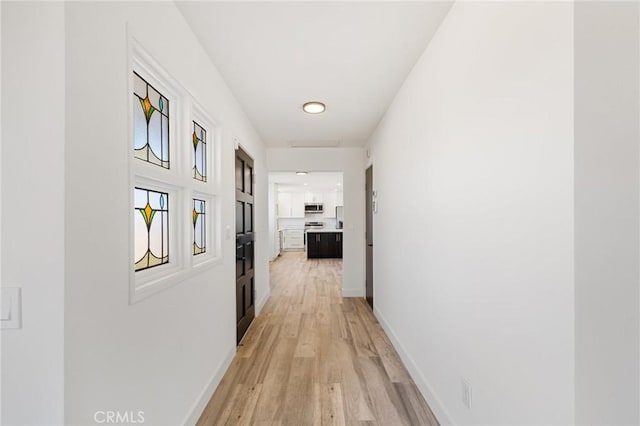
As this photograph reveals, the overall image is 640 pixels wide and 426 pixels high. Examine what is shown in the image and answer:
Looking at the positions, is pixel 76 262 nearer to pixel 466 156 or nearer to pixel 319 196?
pixel 466 156

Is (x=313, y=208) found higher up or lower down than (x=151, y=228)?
higher up

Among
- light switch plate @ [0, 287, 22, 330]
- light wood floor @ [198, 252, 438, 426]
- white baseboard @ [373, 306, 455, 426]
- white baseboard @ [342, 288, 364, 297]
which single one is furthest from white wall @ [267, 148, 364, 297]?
light switch plate @ [0, 287, 22, 330]

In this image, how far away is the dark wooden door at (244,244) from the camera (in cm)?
307

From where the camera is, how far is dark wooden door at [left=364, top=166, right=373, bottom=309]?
14.1 feet

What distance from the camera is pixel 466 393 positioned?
59.5 inches

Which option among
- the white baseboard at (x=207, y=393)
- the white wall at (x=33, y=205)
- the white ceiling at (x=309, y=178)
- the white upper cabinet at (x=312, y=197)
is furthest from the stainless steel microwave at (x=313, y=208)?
the white wall at (x=33, y=205)

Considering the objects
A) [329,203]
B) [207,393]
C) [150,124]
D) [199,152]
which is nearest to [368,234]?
[199,152]

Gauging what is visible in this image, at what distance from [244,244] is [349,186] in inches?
84.4

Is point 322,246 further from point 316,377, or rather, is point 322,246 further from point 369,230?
point 316,377

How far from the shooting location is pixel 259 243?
4266 millimetres

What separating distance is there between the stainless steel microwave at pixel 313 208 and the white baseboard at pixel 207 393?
873 cm

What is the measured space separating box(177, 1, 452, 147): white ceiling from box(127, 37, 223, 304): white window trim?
0.45 m

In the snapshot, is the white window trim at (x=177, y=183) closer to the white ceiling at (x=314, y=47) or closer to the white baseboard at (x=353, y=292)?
the white ceiling at (x=314, y=47)

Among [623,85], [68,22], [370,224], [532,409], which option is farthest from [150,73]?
[370,224]
